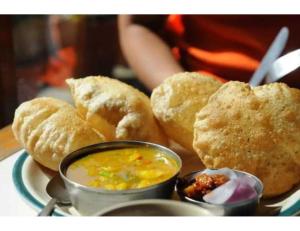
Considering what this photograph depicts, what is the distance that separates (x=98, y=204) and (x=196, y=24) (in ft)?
2.40

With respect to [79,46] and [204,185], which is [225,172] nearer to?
[204,185]

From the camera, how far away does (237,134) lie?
0.69m

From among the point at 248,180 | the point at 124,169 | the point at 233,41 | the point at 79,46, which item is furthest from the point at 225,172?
the point at 79,46

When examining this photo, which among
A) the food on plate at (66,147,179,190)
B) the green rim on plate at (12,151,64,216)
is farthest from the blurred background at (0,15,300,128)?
the food on plate at (66,147,179,190)

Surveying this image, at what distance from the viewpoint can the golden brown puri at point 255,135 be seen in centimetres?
69

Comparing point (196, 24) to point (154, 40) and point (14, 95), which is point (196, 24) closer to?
point (154, 40)

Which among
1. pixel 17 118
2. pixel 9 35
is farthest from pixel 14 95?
pixel 17 118

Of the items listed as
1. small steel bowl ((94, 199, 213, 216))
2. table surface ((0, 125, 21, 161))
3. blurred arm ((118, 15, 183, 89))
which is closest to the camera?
small steel bowl ((94, 199, 213, 216))

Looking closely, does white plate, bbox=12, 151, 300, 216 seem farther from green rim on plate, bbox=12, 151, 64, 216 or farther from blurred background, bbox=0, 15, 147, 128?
blurred background, bbox=0, 15, 147, 128

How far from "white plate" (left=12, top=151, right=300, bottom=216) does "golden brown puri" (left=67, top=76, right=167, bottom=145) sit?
0.11m

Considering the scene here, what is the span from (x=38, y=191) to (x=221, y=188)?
26cm

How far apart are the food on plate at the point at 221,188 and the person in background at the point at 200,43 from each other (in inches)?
15.8

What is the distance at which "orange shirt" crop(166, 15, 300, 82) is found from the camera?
45.6 inches

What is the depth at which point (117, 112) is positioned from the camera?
0.78m
